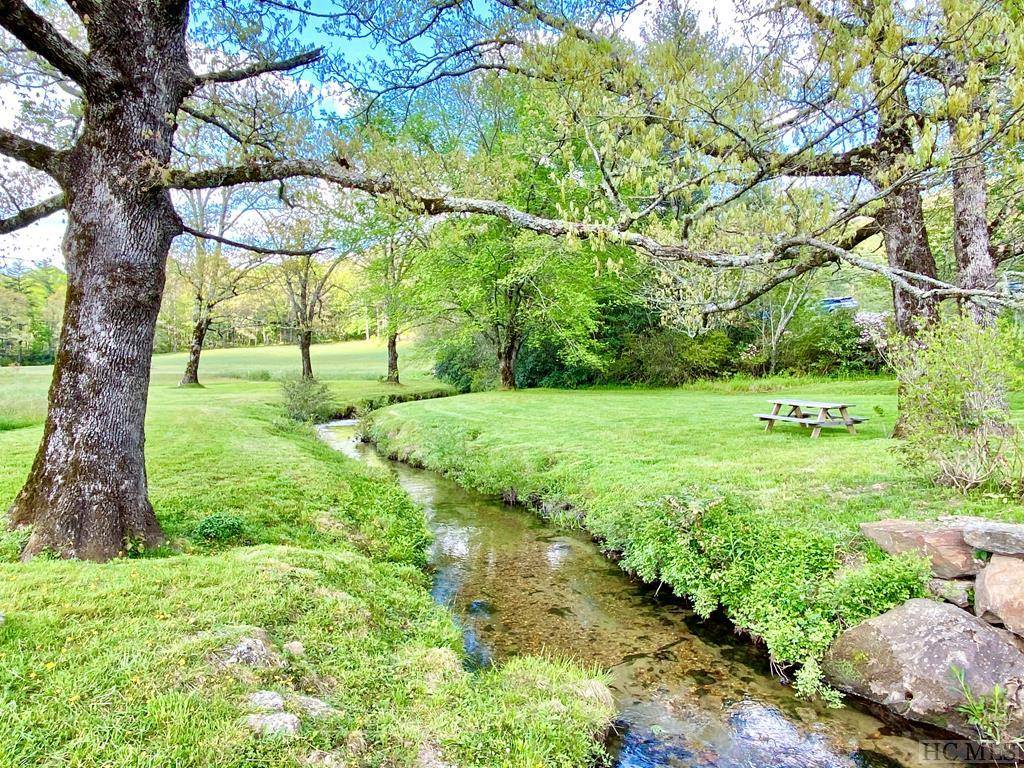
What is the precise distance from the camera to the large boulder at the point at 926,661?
4398 millimetres

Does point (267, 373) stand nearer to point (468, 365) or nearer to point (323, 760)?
point (468, 365)

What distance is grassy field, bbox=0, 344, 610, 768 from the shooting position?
3002mm

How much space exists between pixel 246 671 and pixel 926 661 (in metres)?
5.44

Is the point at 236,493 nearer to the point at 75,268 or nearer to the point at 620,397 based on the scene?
the point at 75,268

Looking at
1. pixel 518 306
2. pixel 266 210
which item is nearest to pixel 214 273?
pixel 266 210

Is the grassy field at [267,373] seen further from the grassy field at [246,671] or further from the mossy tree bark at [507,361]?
the grassy field at [246,671]

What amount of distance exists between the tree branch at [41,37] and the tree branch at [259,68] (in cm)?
120

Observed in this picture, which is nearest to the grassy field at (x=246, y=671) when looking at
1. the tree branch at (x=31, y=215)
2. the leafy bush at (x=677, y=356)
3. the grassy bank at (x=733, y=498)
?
the grassy bank at (x=733, y=498)

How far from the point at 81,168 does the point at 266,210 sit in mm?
25729

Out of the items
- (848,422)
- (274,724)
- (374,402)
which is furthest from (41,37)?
(374,402)

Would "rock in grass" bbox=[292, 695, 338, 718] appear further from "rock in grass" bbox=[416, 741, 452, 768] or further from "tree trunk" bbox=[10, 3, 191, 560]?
"tree trunk" bbox=[10, 3, 191, 560]

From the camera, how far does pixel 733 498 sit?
7.50 meters

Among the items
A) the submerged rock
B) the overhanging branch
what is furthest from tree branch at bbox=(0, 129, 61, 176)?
the submerged rock

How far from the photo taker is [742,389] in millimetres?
25359
